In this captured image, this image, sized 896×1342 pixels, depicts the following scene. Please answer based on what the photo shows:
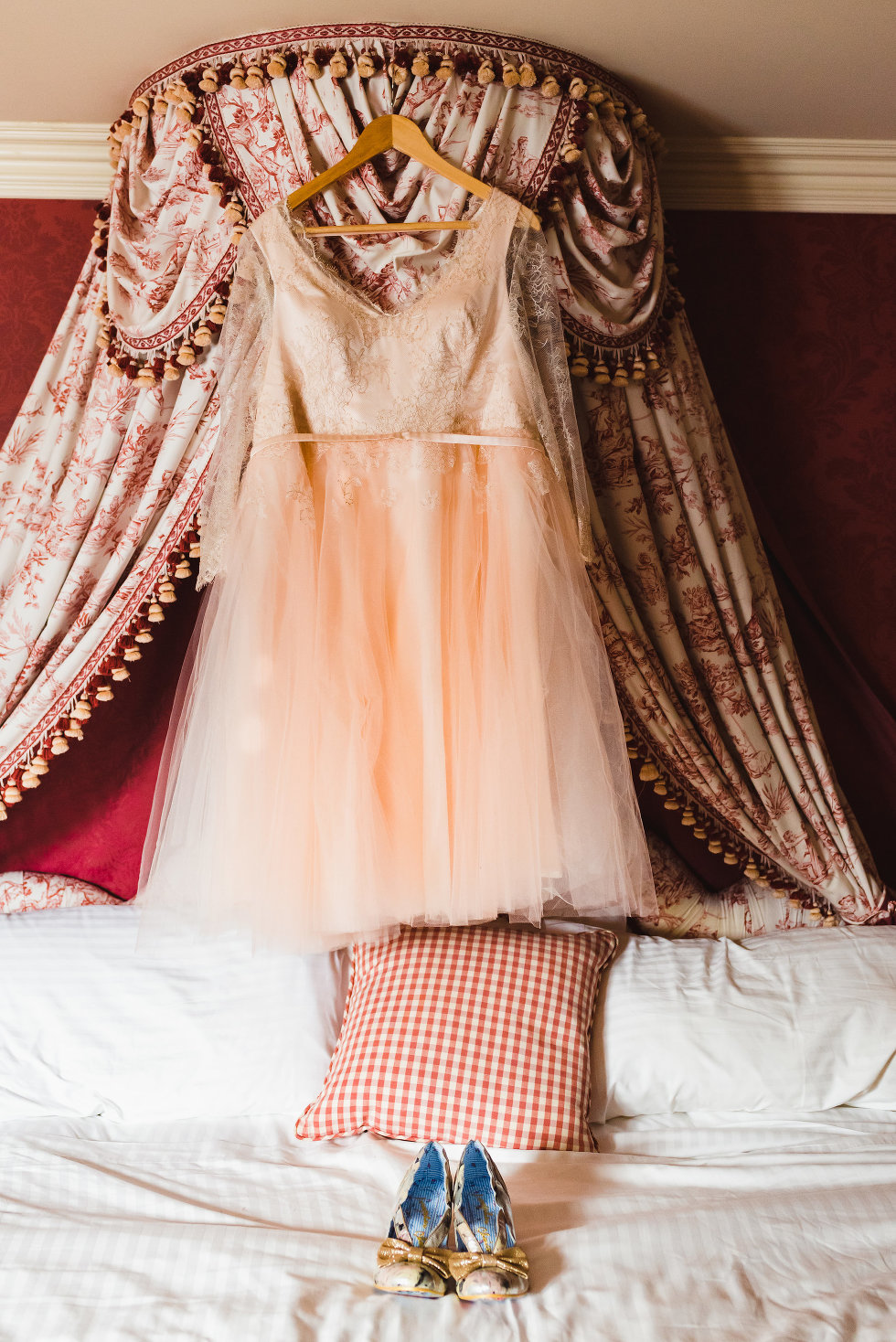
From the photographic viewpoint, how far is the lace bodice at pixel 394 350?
167cm

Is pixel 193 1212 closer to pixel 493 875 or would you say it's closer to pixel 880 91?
pixel 493 875

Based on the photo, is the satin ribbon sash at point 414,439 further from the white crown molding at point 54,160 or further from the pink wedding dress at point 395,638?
the white crown molding at point 54,160

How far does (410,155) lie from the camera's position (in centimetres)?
175

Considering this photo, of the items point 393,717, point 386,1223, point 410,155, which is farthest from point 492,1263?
point 410,155

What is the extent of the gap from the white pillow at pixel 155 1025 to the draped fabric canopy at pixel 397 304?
15.8 inches

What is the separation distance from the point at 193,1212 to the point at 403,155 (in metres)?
1.79

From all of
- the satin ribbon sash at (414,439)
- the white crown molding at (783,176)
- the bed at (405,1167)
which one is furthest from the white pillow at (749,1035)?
the white crown molding at (783,176)

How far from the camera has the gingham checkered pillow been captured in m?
1.62

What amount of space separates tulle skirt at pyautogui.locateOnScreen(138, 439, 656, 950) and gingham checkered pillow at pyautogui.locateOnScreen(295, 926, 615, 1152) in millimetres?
198

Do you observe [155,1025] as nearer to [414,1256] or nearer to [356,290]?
[414,1256]

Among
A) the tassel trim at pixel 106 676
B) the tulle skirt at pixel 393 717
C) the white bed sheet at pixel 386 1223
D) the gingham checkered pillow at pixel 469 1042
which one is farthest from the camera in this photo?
the tassel trim at pixel 106 676

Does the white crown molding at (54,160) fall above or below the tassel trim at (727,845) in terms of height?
above
